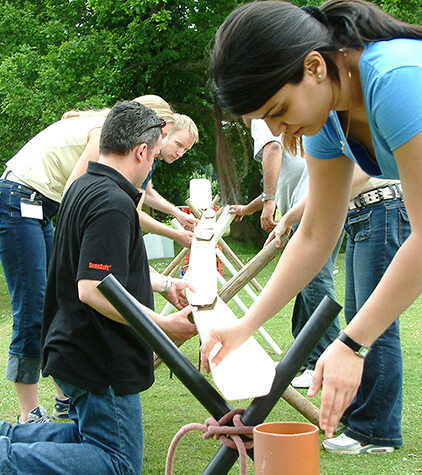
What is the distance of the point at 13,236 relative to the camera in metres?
3.62

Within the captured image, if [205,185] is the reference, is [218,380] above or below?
above

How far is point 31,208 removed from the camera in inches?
146

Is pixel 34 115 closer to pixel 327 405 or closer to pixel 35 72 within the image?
pixel 35 72

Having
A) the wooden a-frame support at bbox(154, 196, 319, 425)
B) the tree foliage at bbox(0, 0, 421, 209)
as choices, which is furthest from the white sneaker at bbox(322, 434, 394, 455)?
the tree foliage at bbox(0, 0, 421, 209)

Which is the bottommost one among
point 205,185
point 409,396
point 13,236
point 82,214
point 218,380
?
point 409,396

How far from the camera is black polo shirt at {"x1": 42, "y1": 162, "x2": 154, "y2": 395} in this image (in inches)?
98.9

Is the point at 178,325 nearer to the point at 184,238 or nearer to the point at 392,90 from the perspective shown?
the point at 392,90

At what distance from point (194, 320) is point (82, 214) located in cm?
66

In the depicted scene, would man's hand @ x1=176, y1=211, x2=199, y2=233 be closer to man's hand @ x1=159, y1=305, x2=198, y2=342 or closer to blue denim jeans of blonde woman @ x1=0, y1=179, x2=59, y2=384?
blue denim jeans of blonde woman @ x1=0, y1=179, x2=59, y2=384

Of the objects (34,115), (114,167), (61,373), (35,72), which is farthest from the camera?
(35,72)

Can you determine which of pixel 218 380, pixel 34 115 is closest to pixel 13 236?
pixel 218 380

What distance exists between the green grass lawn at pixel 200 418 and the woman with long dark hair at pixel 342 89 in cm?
182

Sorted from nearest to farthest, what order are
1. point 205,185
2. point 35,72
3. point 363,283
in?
point 363,283
point 205,185
point 35,72

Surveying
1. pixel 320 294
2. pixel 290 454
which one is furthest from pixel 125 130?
pixel 320 294
